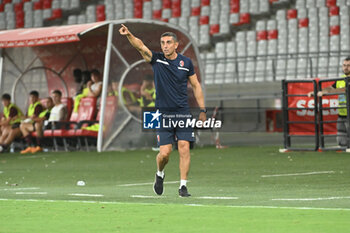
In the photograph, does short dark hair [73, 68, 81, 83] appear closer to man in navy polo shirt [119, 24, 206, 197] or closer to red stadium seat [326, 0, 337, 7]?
red stadium seat [326, 0, 337, 7]

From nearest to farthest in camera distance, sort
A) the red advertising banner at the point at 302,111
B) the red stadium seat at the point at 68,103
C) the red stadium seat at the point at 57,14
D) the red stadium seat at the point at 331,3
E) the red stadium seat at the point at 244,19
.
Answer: the red advertising banner at the point at 302,111
the red stadium seat at the point at 68,103
the red stadium seat at the point at 331,3
the red stadium seat at the point at 244,19
the red stadium seat at the point at 57,14

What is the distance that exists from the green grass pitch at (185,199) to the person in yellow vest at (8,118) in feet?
17.4

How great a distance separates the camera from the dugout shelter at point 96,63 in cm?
2300

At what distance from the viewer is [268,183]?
40.6 ft

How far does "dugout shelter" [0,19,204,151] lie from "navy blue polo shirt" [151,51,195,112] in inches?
470

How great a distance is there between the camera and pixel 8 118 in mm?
25328

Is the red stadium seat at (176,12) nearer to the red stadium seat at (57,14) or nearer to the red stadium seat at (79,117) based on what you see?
the red stadium seat at (57,14)

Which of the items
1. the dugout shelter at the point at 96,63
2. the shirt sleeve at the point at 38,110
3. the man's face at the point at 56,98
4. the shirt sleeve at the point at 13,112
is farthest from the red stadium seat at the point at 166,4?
the shirt sleeve at the point at 38,110

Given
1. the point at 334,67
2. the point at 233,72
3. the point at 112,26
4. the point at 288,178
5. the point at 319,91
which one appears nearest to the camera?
the point at 288,178

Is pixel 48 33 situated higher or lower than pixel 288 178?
higher

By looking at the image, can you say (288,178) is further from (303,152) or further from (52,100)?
(52,100)

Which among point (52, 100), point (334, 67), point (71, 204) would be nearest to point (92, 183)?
point (71, 204)

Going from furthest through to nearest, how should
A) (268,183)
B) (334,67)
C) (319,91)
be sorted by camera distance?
(334,67)
(319,91)
(268,183)

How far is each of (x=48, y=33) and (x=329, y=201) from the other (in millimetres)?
15668
